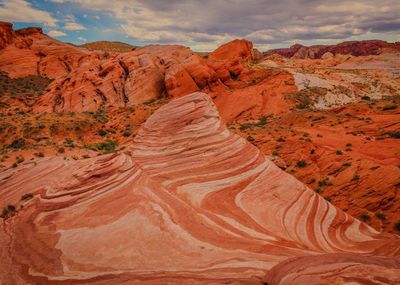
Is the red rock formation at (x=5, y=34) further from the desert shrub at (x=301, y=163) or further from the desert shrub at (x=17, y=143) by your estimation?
the desert shrub at (x=301, y=163)

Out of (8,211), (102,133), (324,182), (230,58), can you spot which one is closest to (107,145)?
(102,133)

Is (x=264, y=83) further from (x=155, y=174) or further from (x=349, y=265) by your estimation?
(x=349, y=265)

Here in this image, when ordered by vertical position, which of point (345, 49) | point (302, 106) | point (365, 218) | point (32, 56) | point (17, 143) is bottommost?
point (365, 218)

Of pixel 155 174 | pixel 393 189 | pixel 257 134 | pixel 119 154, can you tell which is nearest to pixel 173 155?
pixel 155 174

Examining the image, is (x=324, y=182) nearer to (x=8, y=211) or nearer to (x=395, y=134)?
(x=395, y=134)

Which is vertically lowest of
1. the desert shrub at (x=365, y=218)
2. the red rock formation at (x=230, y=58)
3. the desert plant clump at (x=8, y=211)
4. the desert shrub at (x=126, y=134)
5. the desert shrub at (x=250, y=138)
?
the desert shrub at (x=365, y=218)

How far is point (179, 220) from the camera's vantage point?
24.9 feet

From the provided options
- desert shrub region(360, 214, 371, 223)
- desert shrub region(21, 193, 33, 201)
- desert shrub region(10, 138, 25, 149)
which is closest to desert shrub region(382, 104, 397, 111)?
desert shrub region(360, 214, 371, 223)

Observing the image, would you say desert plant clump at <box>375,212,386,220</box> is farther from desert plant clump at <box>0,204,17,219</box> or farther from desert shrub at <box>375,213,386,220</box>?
desert plant clump at <box>0,204,17,219</box>

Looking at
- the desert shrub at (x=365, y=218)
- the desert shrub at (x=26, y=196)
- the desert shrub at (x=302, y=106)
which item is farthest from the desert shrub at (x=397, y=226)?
the desert shrub at (x=302, y=106)

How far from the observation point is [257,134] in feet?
89.7

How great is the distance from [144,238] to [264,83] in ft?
136

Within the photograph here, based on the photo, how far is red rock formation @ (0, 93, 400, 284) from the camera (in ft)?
19.5

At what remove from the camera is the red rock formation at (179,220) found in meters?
5.96
